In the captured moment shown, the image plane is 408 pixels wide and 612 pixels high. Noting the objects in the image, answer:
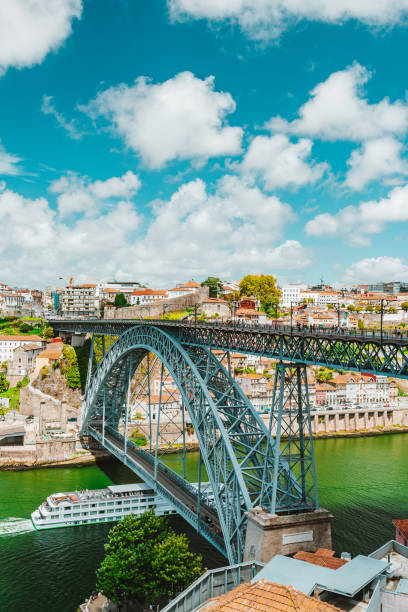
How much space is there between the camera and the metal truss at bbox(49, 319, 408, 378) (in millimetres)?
11148

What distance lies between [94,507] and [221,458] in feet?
30.5

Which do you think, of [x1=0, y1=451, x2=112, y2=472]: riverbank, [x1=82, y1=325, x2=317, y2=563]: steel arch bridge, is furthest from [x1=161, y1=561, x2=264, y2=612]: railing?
[x1=0, y1=451, x2=112, y2=472]: riverbank

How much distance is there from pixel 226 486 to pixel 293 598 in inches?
352

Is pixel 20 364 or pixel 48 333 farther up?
pixel 48 333

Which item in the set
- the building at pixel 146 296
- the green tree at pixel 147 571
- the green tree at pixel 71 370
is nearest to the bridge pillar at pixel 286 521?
the green tree at pixel 147 571

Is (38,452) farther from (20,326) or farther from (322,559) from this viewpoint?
(20,326)

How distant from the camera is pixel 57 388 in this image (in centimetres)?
4178

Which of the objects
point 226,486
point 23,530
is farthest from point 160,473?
point 226,486

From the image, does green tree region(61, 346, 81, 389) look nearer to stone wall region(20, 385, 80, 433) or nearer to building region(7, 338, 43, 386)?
stone wall region(20, 385, 80, 433)

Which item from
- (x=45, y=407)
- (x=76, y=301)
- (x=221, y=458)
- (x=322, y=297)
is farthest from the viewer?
(x=322, y=297)

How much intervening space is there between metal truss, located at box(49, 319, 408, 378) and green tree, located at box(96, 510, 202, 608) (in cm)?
663

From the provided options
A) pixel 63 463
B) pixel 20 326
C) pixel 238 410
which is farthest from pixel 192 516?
pixel 20 326

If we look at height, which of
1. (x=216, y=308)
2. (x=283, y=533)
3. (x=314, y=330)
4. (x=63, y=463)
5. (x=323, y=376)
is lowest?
(x=63, y=463)

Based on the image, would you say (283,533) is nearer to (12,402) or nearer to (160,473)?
(160,473)
